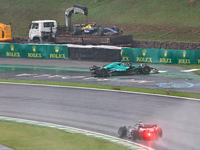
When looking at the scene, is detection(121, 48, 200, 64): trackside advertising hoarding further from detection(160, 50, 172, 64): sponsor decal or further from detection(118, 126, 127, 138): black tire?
detection(118, 126, 127, 138): black tire

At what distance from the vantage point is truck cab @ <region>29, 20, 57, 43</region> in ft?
140

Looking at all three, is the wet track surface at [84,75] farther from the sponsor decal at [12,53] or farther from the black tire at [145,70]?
the sponsor decal at [12,53]

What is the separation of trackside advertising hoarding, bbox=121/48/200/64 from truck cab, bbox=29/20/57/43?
38.6 feet

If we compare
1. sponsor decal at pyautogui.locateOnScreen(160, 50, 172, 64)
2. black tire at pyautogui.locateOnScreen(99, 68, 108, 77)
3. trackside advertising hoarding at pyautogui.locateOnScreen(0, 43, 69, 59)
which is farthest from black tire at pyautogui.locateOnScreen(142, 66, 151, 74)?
trackside advertising hoarding at pyautogui.locateOnScreen(0, 43, 69, 59)

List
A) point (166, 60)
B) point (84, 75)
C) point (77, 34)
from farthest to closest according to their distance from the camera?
1. point (77, 34)
2. point (166, 60)
3. point (84, 75)

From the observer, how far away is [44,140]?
13.6 metres

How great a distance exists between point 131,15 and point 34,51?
20.5 m

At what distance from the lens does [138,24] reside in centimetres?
5228

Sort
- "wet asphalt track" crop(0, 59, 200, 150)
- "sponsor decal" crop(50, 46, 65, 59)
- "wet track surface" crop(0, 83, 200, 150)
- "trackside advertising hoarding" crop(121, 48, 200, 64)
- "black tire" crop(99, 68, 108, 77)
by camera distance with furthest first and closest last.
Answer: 1. "sponsor decal" crop(50, 46, 65, 59)
2. "trackside advertising hoarding" crop(121, 48, 200, 64)
3. "black tire" crop(99, 68, 108, 77)
4. "wet asphalt track" crop(0, 59, 200, 150)
5. "wet track surface" crop(0, 83, 200, 150)

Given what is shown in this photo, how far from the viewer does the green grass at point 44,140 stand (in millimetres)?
12727

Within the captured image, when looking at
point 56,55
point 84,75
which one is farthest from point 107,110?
point 56,55

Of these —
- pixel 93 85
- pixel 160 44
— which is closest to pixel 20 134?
pixel 93 85

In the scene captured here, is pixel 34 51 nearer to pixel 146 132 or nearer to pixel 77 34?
pixel 77 34

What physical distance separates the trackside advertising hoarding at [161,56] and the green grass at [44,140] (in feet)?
64.1
